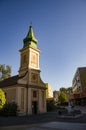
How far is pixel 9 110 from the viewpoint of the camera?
1164 inches

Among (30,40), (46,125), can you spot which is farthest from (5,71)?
(46,125)

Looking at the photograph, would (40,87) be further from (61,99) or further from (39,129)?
(61,99)

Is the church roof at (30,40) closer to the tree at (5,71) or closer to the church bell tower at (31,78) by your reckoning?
the church bell tower at (31,78)

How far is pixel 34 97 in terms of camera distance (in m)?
34.9

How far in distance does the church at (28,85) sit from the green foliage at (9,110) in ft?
3.62

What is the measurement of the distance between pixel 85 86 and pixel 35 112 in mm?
33624

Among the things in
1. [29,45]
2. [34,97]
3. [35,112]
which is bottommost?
[35,112]

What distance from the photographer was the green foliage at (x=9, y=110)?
2947 cm

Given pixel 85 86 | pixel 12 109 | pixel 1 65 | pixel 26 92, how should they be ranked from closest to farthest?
pixel 12 109, pixel 26 92, pixel 1 65, pixel 85 86

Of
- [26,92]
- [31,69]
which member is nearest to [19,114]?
[26,92]

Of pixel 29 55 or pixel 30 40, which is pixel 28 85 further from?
pixel 30 40

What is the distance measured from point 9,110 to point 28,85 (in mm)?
6700

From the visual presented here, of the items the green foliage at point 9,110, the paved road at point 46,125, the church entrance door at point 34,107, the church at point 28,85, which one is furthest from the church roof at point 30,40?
the paved road at point 46,125

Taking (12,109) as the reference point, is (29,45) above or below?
above
